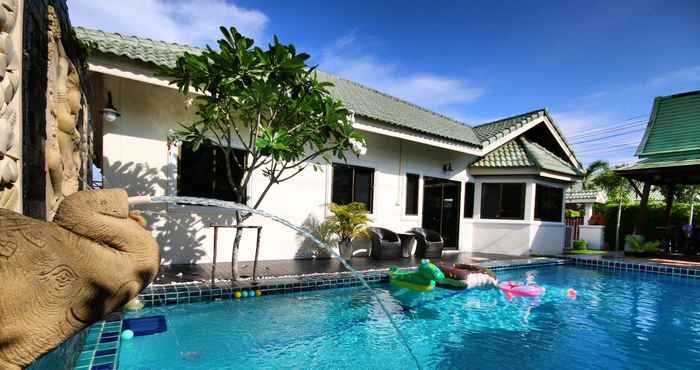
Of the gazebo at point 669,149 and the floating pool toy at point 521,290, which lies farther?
the gazebo at point 669,149

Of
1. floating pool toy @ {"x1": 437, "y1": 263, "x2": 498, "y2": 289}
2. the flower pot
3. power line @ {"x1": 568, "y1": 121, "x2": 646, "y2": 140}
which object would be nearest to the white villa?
the flower pot

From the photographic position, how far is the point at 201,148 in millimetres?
7359

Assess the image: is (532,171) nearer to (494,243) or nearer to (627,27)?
(494,243)

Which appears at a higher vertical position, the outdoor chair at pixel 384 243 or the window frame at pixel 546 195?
the window frame at pixel 546 195

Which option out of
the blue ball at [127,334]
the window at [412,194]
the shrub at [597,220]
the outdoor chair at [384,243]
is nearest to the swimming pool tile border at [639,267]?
the window at [412,194]

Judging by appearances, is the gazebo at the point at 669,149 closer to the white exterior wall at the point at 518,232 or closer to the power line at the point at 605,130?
the white exterior wall at the point at 518,232

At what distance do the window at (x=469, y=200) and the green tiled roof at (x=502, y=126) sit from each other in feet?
5.83

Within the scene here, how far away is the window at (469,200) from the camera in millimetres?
12393

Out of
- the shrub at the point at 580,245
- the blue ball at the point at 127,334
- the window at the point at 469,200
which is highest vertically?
the window at the point at 469,200

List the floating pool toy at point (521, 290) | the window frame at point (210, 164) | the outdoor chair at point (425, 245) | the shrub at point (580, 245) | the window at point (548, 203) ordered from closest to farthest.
Answer: the floating pool toy at point (521, 290)
the window frame at point (210, 164)
the outdoor chair at point (425, 245)
the window at point (548, 203)
the shrub at point (580, 245)

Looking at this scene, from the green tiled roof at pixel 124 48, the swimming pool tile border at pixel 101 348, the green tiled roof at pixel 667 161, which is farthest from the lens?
the green tiled roof at pixel 667 161

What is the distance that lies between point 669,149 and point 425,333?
13.6 metres

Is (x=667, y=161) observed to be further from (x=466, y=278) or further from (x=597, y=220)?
(x=466, y=278)

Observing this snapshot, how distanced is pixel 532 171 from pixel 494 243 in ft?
9.48
